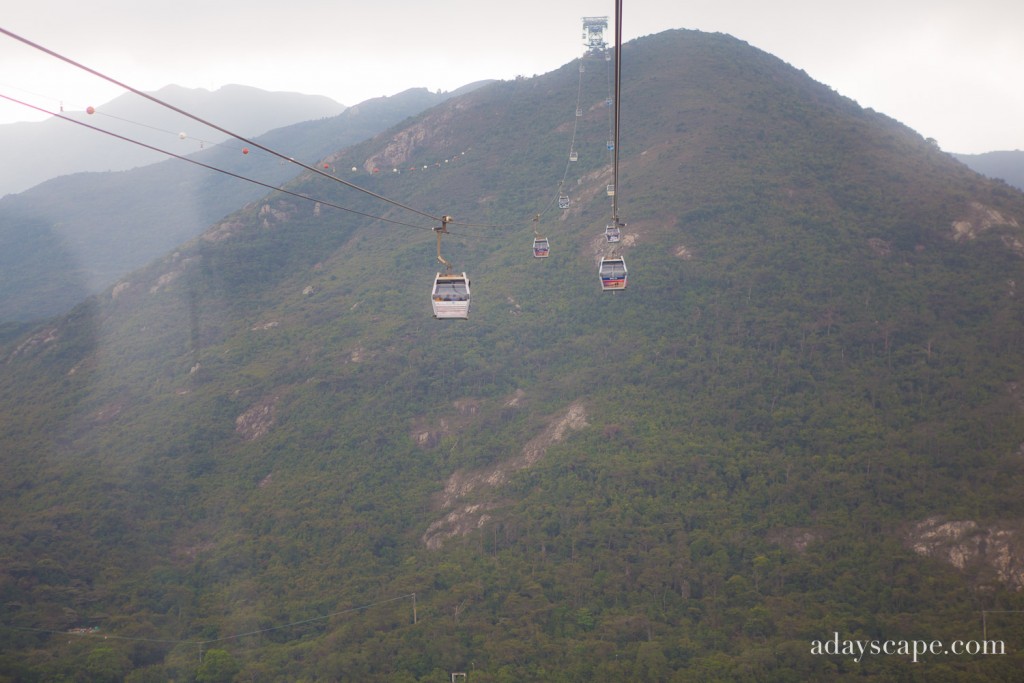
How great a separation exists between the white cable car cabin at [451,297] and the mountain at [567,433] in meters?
9.28

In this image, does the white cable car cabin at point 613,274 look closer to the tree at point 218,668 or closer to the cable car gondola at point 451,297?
the cable car gondola at point 451,297

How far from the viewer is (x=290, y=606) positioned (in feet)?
242

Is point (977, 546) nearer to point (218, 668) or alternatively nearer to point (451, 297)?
point (451, 297)

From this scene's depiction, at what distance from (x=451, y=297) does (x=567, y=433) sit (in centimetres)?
5970

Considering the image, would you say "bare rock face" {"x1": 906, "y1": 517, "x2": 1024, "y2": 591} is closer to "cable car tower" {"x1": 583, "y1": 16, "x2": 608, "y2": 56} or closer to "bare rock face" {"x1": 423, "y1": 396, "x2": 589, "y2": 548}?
"bare rock face" {"x1": 423, "y1": 396, "x2": 589, "y2": 548}

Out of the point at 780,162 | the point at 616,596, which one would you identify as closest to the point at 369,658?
the point at 616,596

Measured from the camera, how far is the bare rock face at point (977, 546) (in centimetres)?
6462

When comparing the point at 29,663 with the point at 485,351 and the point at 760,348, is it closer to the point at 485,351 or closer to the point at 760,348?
the point at 485,351

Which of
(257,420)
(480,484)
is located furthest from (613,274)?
(257,420)

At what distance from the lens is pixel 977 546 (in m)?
66.9

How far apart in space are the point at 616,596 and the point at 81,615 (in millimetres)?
43793

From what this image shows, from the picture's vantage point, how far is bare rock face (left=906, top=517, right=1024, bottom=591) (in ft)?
212

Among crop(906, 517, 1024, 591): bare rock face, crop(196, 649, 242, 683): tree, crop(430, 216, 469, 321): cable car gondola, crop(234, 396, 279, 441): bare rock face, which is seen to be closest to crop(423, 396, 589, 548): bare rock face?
crop(196, 649, 242, 683): tree

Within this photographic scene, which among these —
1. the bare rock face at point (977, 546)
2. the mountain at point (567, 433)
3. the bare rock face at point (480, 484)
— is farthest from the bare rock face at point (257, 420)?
the bare rock face at point (977, 546)
